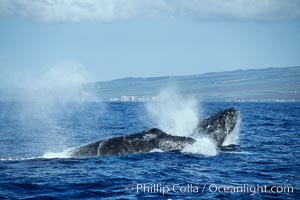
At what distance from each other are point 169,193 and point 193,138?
9343mm

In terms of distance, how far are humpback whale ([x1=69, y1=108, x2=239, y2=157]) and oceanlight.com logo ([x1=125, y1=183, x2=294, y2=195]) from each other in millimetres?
6651

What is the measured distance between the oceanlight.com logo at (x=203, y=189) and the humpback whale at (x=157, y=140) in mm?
6651

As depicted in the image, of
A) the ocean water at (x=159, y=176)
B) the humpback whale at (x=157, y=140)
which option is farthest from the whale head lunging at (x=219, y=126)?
the ocean water at (x=159, y=176)

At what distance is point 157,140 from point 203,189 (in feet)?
26.6

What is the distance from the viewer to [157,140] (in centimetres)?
2208

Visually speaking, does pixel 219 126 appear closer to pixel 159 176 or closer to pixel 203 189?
pixel 159 176

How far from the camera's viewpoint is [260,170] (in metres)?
17.3

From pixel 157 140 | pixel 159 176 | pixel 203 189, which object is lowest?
pixel 203 189

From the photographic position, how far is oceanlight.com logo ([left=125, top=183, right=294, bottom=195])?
544 inches

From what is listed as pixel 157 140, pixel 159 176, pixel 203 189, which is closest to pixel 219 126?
pixel 157 140

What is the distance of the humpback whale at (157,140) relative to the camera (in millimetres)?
21094

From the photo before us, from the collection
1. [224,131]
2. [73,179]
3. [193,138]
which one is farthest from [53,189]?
[224,131]

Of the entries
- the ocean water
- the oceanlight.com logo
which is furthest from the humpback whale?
the oceanlight.com logo

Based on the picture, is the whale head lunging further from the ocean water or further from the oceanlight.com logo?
the oceanlight.com logo
